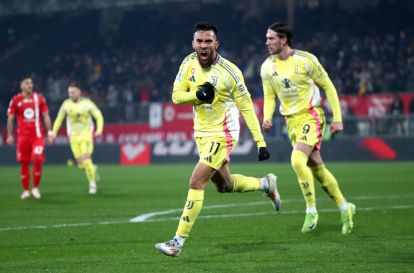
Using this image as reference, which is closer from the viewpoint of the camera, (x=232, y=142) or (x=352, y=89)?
(x=232, y=142)

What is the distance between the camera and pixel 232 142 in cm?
916

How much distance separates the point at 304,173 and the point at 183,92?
7.92 feet

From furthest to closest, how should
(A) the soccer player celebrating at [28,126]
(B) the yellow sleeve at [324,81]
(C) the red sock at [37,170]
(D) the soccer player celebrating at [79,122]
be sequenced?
(D) the soccer player celebrating at [79,122] < (A) the soccer player celebrating at [28,126] < (C) the red sock at [37,170] < (B) the yellow sleeve at [324,81]

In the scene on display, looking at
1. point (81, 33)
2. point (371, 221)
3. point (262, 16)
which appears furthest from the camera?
point (81, 33)

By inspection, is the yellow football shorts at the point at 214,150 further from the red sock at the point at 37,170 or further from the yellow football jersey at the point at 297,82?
the red sock at the point at 37,170

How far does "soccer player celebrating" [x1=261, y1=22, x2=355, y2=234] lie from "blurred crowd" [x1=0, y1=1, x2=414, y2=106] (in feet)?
68.8

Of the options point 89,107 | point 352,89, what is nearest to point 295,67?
point 89,107

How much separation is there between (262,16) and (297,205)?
27381 mm

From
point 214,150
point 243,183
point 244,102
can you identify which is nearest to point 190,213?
point 214,150

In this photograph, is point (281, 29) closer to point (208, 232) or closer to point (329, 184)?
point (329, 184)

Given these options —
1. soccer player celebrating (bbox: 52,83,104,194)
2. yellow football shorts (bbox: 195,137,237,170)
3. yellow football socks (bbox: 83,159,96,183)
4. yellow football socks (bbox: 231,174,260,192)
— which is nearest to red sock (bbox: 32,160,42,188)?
yellow football socks (bbox: 83,159,96,183)

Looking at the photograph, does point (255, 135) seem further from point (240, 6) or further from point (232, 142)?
point (240, 6)

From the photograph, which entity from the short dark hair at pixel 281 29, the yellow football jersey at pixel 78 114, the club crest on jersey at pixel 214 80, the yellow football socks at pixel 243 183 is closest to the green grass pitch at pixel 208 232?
the yellow football socks at pixel 243 183

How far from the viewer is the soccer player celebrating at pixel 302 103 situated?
417 inches
